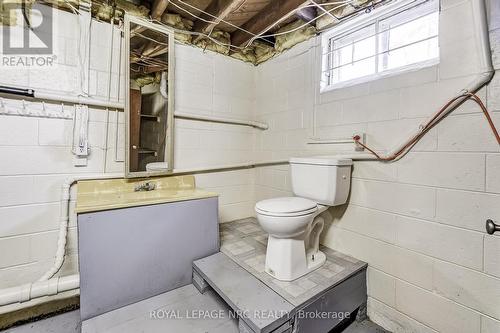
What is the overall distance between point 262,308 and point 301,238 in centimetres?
47

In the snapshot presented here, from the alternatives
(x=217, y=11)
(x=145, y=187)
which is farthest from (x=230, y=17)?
(x=145, y=187)

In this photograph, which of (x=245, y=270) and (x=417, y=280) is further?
(x=245, y=270)

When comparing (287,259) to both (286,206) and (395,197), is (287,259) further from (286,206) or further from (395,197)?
(395,197)

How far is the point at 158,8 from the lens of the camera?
5.77 feet

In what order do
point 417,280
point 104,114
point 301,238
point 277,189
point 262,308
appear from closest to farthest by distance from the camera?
point 262,308 → point 417,280 → point 301,238 → point 104,114 → point 277,189

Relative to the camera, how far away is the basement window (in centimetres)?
135

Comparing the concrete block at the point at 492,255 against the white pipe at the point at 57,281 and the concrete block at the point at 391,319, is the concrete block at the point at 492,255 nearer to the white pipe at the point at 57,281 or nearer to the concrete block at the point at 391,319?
the concrete block at the point at 391,319

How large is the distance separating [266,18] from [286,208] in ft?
5.35

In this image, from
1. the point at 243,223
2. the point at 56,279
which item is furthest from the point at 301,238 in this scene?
the point at 56,279

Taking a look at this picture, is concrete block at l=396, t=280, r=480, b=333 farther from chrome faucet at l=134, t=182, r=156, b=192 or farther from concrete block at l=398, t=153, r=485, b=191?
chrome faucet at l=134, t=182, r=156, b=192

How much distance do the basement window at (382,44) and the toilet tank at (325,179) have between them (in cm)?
65

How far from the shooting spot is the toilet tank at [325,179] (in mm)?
1503

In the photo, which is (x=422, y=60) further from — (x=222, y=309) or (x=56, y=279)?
(x=56, y=279)

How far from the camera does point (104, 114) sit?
169 centimetres
